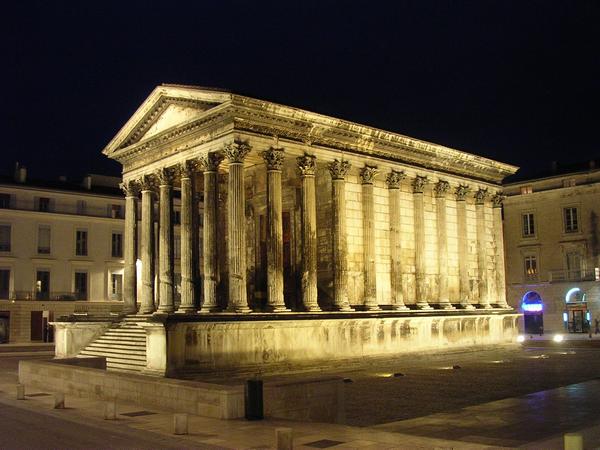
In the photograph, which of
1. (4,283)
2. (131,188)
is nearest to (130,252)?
(131,188)

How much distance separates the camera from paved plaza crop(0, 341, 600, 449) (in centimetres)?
1270

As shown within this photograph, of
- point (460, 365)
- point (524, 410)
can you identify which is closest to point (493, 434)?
point (524, 410)

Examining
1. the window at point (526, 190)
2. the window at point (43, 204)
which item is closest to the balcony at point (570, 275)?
the window at point (526, 190)

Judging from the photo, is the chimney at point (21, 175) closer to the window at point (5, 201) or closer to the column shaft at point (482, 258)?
the window at point (5, 201)

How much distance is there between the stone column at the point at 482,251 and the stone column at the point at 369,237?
969 centimetres

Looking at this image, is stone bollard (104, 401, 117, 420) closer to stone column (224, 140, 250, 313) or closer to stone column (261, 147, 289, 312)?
stone column (224, 140, 250, 313)

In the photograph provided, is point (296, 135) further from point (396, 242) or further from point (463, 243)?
point (463, 243)

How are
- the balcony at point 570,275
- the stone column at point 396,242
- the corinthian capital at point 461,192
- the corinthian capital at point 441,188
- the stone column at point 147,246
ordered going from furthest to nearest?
the balcony at point 570,275
the corinthian capital at point 461,192
the corinthian capital at point 441,188
the stone column at point 396,242
the stone column at point 147,246

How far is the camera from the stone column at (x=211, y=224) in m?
27.4

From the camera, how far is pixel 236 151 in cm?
2667

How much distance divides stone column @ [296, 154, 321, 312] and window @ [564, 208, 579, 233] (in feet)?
113

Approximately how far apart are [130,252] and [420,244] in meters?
14.3

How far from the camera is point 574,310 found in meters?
56.8

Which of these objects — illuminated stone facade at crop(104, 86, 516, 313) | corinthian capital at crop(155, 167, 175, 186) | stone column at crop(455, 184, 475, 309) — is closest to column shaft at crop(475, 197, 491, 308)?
stone column at crop(455, 184, 475, 309)
